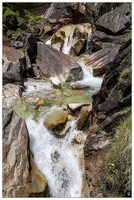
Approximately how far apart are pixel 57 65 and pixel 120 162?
28.0 ft

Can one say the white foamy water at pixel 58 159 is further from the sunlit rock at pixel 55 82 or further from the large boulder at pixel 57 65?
the large boulder at pixel 57 65

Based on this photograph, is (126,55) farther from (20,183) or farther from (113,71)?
(20,183)

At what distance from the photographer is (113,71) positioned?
5.84 meters

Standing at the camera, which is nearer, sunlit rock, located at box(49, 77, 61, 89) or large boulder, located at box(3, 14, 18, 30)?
sunlit rock, located at box(49, 77, 61, 89)

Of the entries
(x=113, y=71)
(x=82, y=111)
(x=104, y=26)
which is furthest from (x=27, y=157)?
(x=104, y=26)

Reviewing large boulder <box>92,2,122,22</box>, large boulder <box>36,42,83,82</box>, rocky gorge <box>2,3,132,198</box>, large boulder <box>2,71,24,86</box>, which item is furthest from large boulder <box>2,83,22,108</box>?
large boulder <box>92,2,122,22</box>

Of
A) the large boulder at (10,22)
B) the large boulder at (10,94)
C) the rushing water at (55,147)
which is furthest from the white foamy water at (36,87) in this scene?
the large boulder at (10,22)

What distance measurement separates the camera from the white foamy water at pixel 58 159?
18.5 feet

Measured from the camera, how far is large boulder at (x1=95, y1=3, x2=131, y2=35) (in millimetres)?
14375

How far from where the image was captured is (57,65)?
38.7ft

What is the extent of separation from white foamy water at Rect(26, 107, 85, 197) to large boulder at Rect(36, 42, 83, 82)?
15.5ft

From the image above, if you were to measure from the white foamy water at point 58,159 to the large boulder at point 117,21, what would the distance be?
10.7 m

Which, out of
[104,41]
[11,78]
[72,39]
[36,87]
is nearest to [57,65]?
[36,87]

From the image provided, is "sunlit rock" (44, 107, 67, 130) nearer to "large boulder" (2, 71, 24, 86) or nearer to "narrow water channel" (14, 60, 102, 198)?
"narrow water channel" (14, 60, 102, 198)
